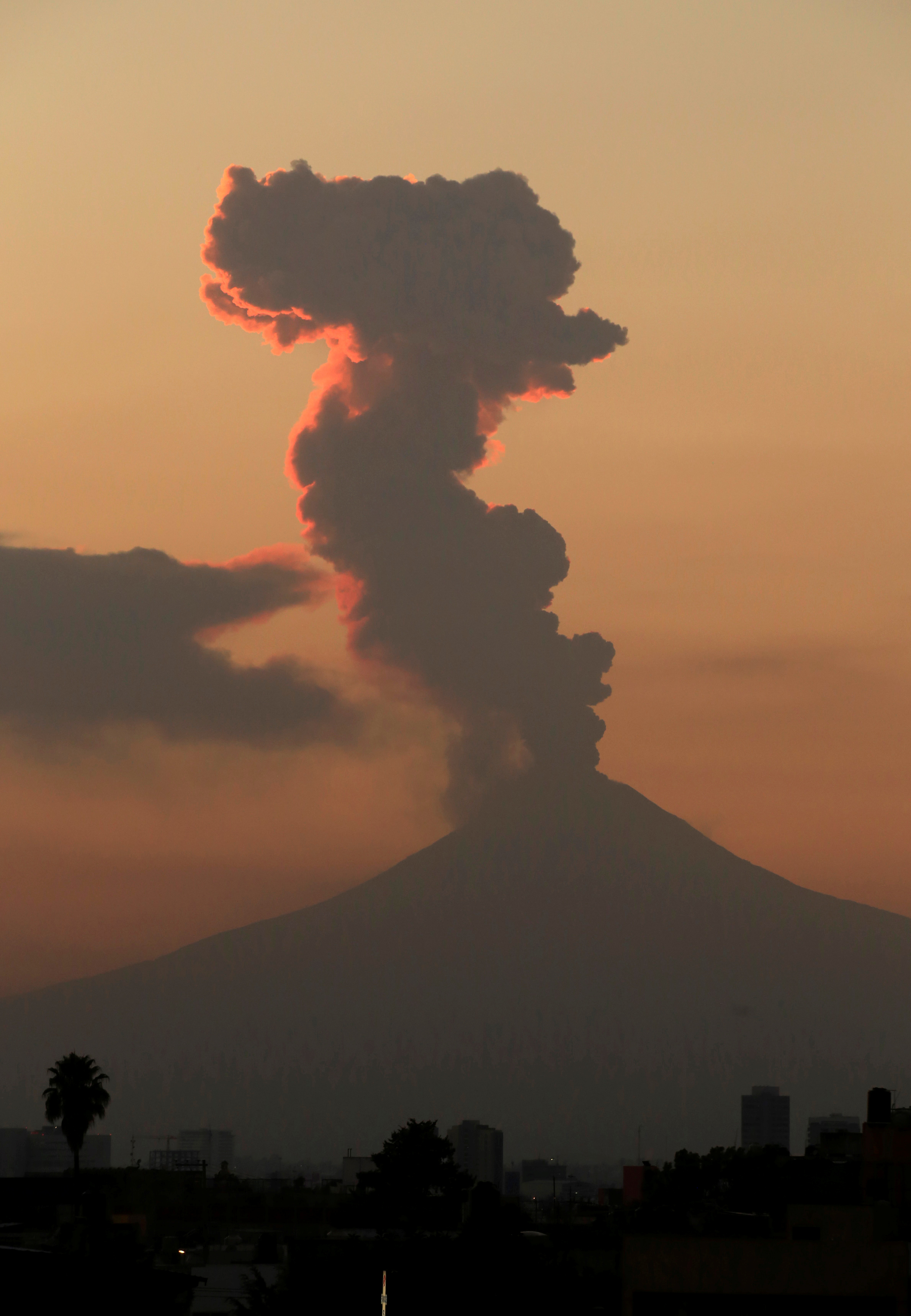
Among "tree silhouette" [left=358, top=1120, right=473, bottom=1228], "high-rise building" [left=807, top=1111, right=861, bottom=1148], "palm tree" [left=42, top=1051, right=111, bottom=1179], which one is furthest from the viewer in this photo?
"high-rise building" [left=807, top=1111, right=861, bottom=1148]

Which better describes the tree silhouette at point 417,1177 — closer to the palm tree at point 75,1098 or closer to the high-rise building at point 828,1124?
the palm tree at point 75,1098

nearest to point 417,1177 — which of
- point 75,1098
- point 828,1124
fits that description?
point 75,1098

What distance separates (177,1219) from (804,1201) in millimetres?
42776

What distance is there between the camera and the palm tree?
311ft

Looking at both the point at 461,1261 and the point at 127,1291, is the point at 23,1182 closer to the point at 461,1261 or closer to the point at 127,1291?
the point at 461,1261

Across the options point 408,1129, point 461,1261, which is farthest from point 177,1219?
point 461,1261

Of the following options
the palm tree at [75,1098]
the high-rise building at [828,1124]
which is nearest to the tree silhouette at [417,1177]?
the palm tree at [75,1098]

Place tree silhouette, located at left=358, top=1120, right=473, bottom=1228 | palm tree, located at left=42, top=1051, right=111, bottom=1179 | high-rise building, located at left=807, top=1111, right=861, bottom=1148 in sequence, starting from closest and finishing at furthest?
tree silhouette, located at left=358, top=1120, right=473, bottom=1228, palm tree, located at left=42, top=1051, right=111, bottom=1179, high-rise building, located at left=807, top=1111, right=861, bottom=1148

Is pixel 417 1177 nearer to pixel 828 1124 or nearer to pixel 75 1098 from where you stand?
pixel 75 1098

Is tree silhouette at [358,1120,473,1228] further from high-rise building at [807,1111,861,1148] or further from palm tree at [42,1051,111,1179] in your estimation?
high-rise building at [807,1111,861,1148]

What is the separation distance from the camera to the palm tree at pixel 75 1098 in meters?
94.8

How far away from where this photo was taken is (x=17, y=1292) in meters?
30.1

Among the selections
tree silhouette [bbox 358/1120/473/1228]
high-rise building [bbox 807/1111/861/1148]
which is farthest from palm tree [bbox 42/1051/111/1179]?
high-rise building [bbox 807/1111/861/1148]

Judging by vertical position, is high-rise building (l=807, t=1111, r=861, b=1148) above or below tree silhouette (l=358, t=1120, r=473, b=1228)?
above
